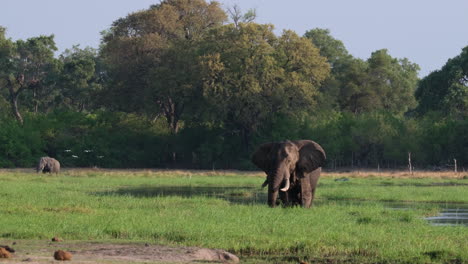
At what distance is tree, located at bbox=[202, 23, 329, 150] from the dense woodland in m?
0.08

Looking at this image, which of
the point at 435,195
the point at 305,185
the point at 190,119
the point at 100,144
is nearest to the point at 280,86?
the point at 190,119

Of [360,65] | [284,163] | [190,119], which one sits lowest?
[284,163]

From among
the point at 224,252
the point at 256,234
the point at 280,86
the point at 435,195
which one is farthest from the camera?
the point at 280,86

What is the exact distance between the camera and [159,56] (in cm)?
6381

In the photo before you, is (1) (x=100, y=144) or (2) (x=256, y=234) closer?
(2) (x=256, y=234)

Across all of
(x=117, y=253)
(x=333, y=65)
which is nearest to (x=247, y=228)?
(x=117, y=253)

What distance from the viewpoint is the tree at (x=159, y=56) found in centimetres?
6078

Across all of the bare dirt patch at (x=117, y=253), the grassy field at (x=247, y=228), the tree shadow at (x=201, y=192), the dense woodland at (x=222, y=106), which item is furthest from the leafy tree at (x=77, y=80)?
the bare dirt patch at (x=117, y=253)

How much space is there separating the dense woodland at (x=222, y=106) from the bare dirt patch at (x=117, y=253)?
4349 cm

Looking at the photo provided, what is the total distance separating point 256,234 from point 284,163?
6.50 meters

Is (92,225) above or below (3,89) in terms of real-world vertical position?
below

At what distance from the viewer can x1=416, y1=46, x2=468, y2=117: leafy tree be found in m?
64.0

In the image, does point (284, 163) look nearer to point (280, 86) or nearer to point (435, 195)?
point (435, 195)

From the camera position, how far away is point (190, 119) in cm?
6600
